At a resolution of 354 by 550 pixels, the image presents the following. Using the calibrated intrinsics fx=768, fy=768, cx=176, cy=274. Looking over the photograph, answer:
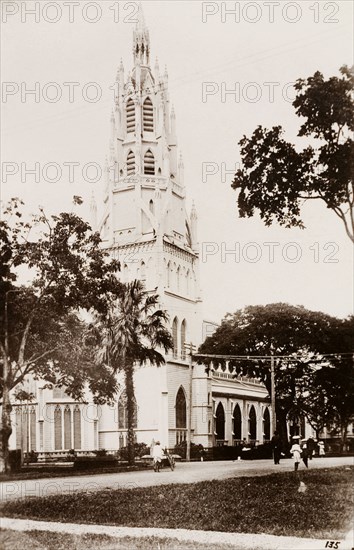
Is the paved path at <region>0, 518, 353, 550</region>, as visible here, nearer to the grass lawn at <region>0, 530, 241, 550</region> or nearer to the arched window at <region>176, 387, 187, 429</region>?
the grass lawn at <region>0, 530, 241, 550</region>

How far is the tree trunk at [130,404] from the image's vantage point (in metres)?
8.73

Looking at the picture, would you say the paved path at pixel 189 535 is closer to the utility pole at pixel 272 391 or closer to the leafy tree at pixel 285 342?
the utility pole at pixel 272 391

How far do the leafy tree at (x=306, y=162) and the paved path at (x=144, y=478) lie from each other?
262cm

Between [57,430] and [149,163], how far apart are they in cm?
335

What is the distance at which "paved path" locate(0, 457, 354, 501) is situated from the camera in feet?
24.2

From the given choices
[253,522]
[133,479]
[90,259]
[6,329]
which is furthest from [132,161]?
[253,522]

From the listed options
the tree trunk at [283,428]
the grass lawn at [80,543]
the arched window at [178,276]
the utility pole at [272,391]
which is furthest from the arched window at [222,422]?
the grass lawn at [80,543]

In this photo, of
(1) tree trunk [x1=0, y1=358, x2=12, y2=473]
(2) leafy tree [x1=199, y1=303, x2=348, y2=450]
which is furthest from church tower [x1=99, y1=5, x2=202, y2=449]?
(1) tree trunk [x1=0, y1=358, x2=12, y2=473]

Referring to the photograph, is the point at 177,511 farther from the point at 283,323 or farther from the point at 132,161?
the point at 132,161

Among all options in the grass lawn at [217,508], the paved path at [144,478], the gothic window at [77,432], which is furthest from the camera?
the gothic window at [77,432]

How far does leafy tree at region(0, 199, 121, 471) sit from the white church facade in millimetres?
238

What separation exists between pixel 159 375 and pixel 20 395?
1750 millimetres

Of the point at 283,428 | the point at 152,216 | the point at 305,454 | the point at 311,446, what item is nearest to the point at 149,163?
the point at 152,216

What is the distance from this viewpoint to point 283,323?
8.07 metres
